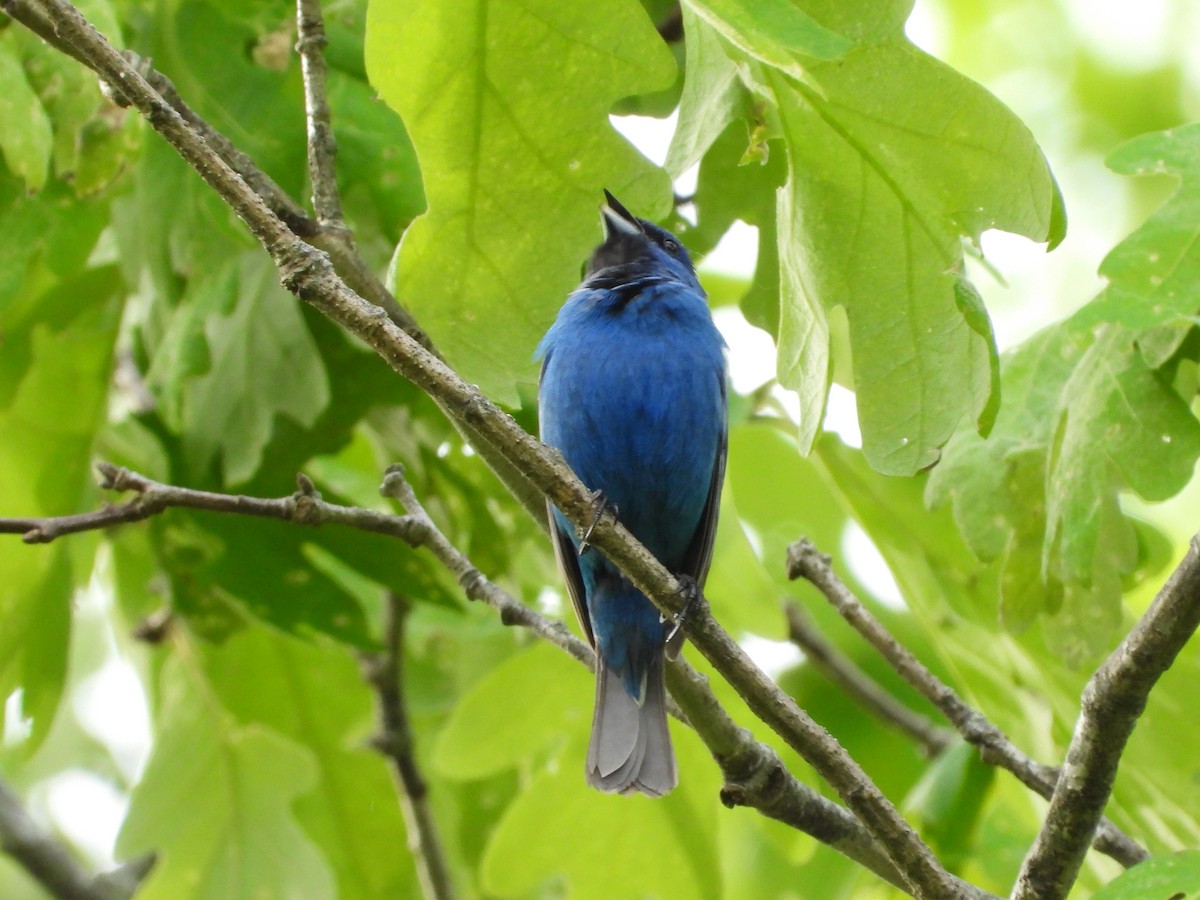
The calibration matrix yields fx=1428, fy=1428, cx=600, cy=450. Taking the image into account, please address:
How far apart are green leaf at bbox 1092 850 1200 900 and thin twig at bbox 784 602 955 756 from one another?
2147mm

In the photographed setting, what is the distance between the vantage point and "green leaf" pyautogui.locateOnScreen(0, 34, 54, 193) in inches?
107

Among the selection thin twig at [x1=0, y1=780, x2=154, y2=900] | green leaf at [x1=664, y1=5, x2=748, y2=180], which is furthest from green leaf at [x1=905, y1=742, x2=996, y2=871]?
thin twig at [x1=0, y1=780, x2=154, y2=900]

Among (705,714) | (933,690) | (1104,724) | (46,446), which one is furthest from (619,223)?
(1104,724)

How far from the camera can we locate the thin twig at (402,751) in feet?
14.4

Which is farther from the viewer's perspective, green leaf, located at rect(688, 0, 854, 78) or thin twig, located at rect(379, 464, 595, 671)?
thin twig, located at rect(379, 464, 595, 671)

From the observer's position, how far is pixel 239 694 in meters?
4.59

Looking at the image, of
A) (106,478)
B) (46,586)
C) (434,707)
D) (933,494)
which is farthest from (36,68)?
(434,707)

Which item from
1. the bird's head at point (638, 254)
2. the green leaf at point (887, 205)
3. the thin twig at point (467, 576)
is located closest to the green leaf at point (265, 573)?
the thin twig at point (467, 576)

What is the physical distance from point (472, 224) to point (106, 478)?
82 cm

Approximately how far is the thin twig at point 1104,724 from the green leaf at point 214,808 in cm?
267

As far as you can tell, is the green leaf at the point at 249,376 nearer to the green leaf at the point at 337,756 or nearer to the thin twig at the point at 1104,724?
the green leaf at the point at 337,756

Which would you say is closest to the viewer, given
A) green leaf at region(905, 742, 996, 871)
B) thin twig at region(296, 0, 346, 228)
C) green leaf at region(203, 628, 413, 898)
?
thin twig at region(296, 0, 346, 228)

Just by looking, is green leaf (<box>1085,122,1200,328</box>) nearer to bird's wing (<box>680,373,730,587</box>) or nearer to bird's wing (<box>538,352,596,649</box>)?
bird's wing (<box>680,373,730,587</box>)

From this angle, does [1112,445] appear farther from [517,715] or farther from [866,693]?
[866,693]
